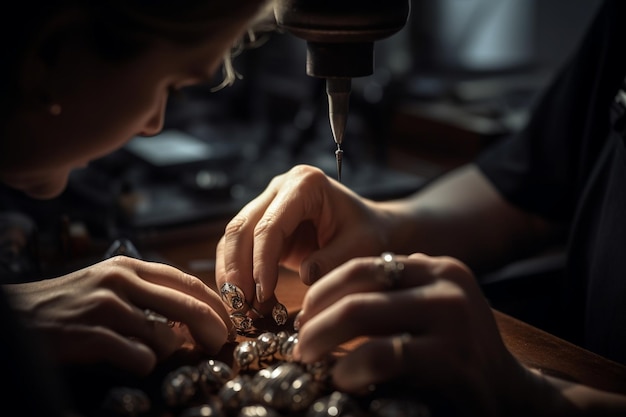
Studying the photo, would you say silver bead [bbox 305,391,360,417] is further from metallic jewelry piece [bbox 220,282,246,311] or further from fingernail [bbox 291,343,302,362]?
metallic jewelry piece [bbox 220,282,246,311]

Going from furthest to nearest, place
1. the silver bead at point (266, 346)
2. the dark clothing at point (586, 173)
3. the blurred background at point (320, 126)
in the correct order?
the blurred background at point (320, 126) → the dark clothing at point (586, 173) → the silver bead at point (266, 346)

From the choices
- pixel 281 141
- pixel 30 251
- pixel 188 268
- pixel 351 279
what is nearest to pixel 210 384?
pixel 351 279

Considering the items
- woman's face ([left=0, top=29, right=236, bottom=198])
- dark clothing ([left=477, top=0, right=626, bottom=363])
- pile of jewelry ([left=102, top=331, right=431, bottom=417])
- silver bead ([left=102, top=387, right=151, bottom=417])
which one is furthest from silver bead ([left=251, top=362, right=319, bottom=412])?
dark clothing ([left=477, top=0, right=626, bottom=363])

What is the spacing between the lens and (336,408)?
727 millimetres

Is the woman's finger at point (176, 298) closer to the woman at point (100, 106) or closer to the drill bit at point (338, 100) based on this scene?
the woman at point (100, 106)

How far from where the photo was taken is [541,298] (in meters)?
1.43

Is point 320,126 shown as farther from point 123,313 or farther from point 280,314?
point 123,313

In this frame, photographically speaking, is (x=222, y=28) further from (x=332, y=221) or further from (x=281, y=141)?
(x=281, y=141)

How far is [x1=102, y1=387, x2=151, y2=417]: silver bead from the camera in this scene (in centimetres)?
75

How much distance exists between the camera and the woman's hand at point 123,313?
82 centimetres

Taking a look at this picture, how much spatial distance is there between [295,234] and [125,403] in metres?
0.42

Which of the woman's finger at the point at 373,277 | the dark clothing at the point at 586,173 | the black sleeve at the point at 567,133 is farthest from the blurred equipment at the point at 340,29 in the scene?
the black sleeve at the point at 567,133

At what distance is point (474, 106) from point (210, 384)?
5.05 feet

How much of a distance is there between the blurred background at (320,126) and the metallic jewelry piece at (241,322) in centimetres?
45
